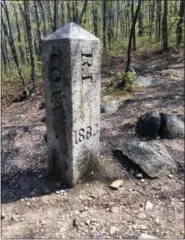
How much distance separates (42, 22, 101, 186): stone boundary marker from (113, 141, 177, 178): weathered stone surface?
562mm

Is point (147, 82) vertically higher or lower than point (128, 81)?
lower

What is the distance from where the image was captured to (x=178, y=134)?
4371 millimetres

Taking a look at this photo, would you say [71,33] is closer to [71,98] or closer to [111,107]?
[71,98]

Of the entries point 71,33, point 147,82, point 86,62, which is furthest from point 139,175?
point 147,82

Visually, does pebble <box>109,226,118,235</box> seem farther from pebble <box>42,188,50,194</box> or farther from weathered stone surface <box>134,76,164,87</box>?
weathered stone surface <box>134,76,164,87</box>

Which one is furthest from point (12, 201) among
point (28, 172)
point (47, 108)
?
point (47, 108)

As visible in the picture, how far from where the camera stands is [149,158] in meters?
3.67

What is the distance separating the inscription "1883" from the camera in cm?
327

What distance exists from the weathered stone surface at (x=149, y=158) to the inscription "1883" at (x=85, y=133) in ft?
2.13

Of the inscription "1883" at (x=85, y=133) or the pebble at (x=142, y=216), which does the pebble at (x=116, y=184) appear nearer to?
the pebble at (x=142, y=216)

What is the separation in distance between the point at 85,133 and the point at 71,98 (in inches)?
21.9

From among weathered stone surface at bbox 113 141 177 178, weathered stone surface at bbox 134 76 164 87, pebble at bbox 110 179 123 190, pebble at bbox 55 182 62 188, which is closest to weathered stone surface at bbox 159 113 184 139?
weathered stone surface at bbox 113 141 177 178

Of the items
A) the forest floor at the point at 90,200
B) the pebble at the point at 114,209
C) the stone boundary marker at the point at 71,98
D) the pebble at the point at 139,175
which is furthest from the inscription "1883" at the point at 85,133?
the pebble at the point at 114,209

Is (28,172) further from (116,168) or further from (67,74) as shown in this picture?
(67,74)
